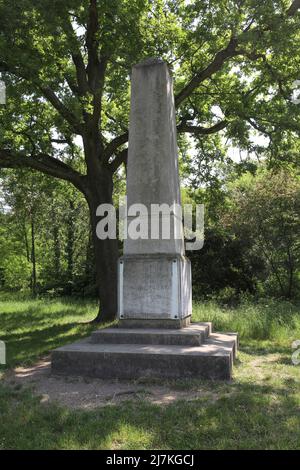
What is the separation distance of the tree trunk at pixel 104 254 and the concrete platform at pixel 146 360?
552cm

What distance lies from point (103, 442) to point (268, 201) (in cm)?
1444

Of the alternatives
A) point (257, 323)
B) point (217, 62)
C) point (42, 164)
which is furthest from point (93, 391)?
point (217, 62)

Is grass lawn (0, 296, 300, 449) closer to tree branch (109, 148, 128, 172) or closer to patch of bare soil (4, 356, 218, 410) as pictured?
patch of bare soil (4, 356, 218, 410)

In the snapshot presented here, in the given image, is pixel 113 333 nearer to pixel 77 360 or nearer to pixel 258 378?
pixel 77 360

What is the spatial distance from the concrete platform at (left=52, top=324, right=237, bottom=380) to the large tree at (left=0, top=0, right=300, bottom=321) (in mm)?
5580

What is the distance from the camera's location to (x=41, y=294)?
76.4 ft

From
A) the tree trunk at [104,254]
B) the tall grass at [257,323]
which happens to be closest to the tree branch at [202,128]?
the tree trunk at [104,254]

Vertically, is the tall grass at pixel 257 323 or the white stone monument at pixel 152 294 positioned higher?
the white stone monument at pixel 152 294

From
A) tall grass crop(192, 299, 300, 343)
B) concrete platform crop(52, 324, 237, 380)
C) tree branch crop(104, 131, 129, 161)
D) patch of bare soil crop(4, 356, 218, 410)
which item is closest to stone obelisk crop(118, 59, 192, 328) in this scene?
concrete platform crop(52, 324, 237, 380)

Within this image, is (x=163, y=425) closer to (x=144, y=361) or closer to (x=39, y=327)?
(x=144, y=361)

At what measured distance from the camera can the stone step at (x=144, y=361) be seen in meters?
6.09

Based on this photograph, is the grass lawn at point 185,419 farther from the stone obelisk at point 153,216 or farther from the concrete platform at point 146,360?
the stone obelisk at point 153,216

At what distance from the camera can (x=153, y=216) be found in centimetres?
773

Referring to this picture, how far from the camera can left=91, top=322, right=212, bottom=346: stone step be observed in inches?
268
